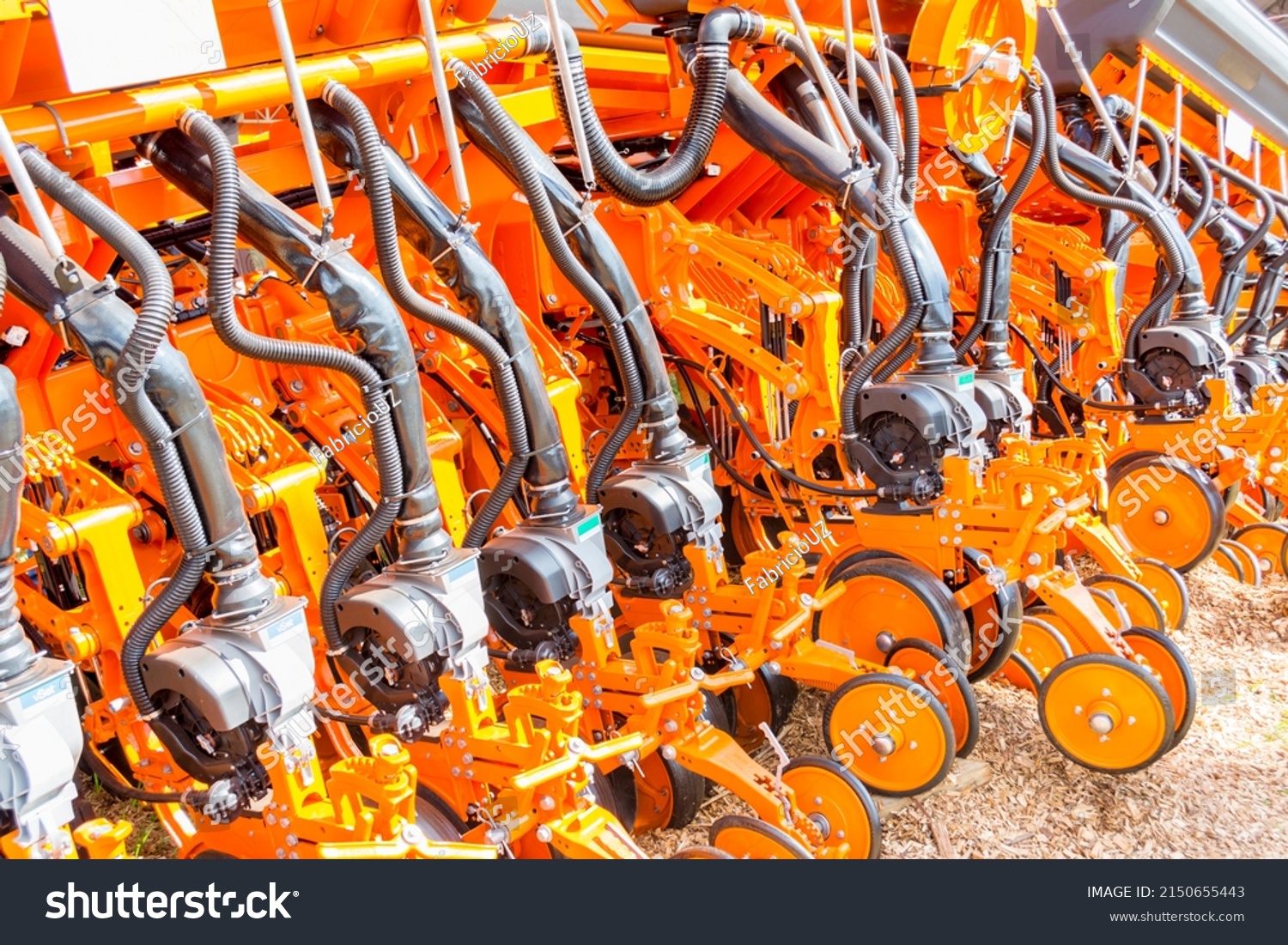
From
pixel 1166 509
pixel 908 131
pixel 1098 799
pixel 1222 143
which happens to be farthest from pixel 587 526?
pixel 1222 143

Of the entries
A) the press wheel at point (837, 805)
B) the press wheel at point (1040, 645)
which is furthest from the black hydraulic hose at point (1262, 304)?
the press wheel at point (837, 805)

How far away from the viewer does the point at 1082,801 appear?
433 cm

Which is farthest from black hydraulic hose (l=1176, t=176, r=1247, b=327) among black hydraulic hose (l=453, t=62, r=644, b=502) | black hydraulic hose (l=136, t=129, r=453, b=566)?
black hydraulic hose (l=136, t=129, r=453, b=566)

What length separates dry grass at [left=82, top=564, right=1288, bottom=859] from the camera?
409 centimetres

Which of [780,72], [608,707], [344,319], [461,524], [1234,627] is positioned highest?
[780,72]

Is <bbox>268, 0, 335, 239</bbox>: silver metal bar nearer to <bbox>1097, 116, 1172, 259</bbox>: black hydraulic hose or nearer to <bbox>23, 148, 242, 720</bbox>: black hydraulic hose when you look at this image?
<bbox>23, 148, 242, 720</bbox>: black hydraulic hose

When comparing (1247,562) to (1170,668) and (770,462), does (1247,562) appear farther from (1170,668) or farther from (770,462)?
(770,462)

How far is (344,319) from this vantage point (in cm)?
308

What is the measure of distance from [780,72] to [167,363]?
2.83m

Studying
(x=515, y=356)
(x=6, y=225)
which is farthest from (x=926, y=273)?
(x=6, y=225)

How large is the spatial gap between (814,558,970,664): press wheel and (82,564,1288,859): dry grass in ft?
1.64

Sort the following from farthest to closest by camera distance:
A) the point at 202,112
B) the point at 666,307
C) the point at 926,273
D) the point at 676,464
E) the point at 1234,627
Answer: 1. the point at 1234,627
2. the point at 666,307
3. the point at 926,273
4. the point at 676,464
5. the point at 202,112

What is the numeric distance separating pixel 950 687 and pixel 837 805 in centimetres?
80

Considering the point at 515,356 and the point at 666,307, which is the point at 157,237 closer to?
the point at 515,356
